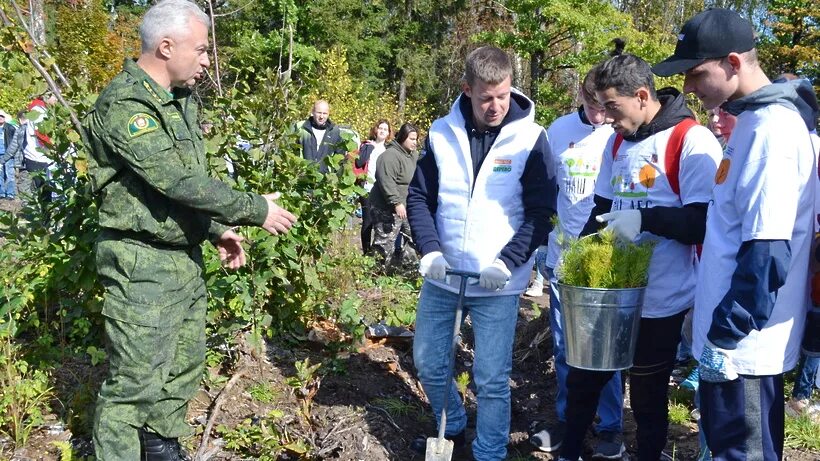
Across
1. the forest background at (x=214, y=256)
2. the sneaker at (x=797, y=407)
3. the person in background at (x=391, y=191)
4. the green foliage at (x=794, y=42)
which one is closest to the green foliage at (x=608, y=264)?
the forest background at (x=214, y=256)

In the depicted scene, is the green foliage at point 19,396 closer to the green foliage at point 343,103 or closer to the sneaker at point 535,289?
the sneaker at point 535,289

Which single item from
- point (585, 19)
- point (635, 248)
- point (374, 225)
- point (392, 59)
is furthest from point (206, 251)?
point (392, 59)

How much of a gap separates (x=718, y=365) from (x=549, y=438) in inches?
67.8

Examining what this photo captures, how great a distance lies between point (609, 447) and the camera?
3.82 meters

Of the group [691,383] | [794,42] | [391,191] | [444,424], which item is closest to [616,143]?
[444,424]

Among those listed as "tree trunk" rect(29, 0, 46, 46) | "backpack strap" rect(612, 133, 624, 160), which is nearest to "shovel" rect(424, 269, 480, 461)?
"backpack strap" rect(612, 133, 624, 160)

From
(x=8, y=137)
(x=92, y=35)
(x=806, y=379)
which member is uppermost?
(x=92, y=35)

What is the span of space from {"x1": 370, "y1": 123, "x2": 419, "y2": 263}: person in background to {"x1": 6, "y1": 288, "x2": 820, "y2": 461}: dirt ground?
3.18 m

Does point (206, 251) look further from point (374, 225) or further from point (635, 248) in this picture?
point (374, 225)

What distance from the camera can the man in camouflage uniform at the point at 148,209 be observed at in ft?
9.36

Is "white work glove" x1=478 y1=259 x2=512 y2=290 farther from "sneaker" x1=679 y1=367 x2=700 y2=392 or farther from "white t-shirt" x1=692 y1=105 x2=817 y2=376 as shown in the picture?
"sneaker" x1=679 y1=367 x2=700 y2=392

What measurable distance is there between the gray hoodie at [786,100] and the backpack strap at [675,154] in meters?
0.56

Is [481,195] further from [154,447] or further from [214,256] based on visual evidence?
[154,447]

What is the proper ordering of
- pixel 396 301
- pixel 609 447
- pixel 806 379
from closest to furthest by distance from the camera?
pixel 609 447 → pixel 806 379 → pixel 396 301
